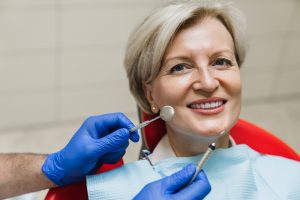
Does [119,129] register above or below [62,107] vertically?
above

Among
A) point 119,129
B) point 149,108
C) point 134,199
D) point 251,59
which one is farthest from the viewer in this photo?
point 251,59

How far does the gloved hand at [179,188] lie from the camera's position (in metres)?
1.09

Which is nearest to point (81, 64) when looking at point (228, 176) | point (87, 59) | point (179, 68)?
point (87, 59)

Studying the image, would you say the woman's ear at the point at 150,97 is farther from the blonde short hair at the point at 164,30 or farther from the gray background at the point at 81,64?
the gray background at the point at 81,64

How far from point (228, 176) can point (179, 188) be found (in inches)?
10.4

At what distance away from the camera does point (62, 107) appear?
2.69 metres

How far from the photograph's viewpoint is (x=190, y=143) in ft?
4.58

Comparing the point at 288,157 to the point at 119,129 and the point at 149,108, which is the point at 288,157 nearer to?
the point at 149,108

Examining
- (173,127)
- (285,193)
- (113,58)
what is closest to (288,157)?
(285,193)

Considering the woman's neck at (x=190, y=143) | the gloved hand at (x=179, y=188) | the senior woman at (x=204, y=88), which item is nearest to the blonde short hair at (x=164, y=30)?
the senior woman at (x=204, y=88)

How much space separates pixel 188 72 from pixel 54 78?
1.39 metres

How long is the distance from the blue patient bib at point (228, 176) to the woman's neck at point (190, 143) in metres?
0.03

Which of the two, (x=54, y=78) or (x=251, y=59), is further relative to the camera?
(x=251, y=59)

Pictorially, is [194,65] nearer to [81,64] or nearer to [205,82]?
[205,82]
